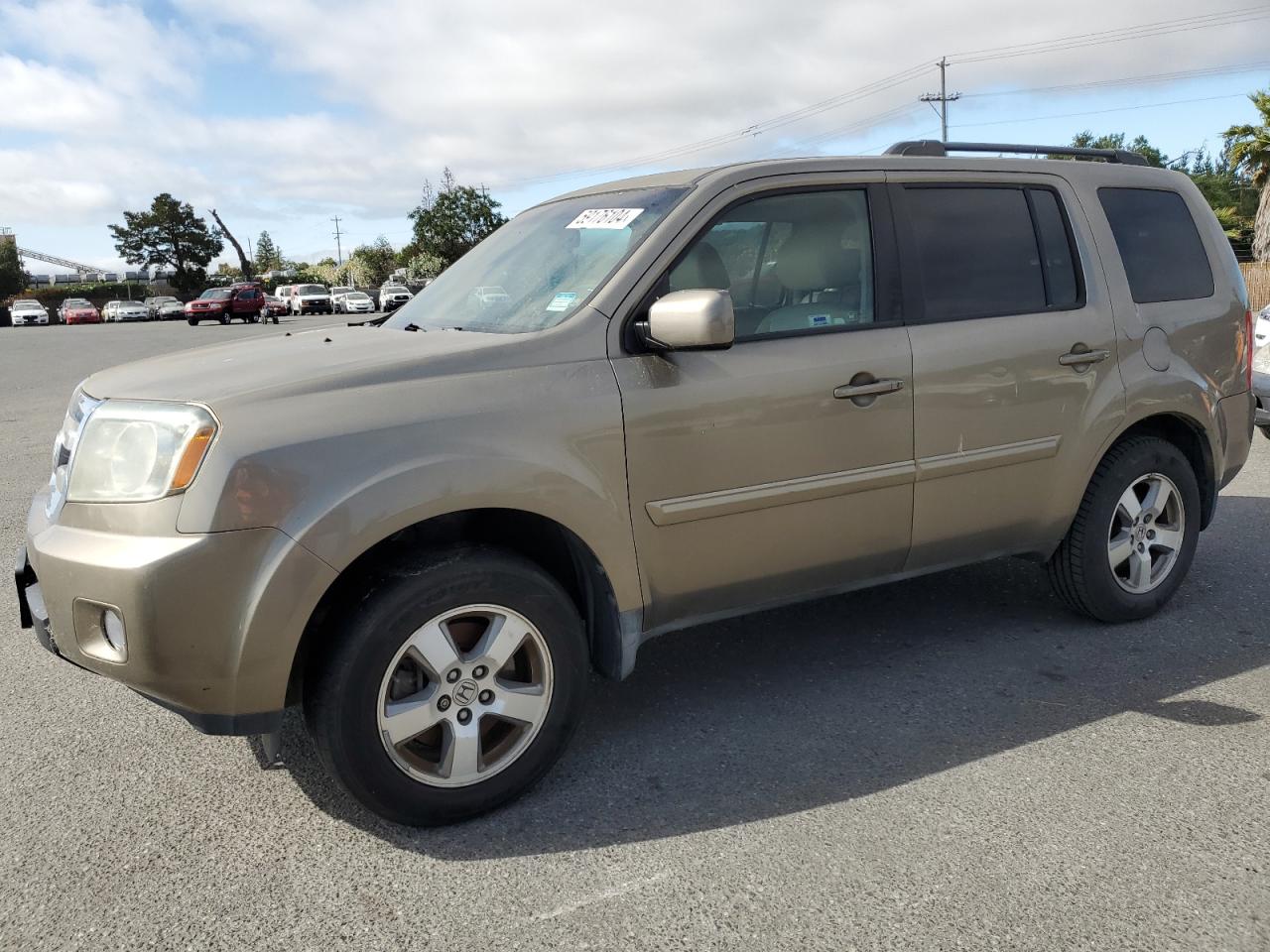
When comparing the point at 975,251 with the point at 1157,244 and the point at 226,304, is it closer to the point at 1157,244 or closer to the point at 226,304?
the point at 1157,244

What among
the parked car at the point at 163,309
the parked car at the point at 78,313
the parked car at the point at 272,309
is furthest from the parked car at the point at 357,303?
the parked car at the point at 78,313

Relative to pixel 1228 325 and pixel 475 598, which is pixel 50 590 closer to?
pixel 475 598

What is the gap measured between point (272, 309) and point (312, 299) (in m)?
Result: 2.78

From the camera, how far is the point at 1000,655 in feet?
13.6

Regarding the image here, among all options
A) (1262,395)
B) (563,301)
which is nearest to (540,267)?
(563,301)

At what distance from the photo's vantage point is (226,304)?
150ft

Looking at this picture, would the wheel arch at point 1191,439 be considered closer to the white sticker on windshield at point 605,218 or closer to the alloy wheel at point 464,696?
the white sticker on windshield at point 605,218

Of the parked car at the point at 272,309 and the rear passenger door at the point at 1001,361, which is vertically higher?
the parked car at the point at 272,309

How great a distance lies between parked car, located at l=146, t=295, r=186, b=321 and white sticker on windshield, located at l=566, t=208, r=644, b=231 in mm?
61855

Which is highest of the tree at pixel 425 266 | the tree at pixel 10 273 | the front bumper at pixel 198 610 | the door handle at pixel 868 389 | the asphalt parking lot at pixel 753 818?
the tree at pixel 10 273

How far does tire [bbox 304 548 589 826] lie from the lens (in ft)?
9.08

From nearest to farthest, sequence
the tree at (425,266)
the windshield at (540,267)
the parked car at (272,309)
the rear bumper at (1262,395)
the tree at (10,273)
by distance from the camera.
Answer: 1. the windshield at (540,267)
2. the rear bumper at (1262,395)
3. the parked car at (272,309)
4. the tree at (425,266)
5. the tree at (10,273)

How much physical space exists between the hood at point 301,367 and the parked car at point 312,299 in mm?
51577

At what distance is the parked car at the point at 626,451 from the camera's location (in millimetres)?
2695
